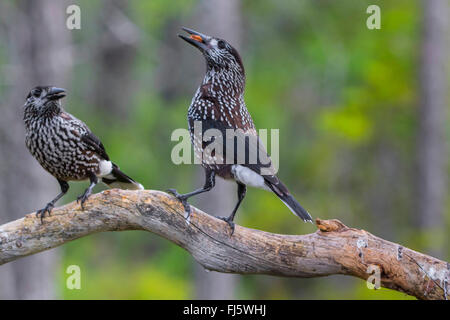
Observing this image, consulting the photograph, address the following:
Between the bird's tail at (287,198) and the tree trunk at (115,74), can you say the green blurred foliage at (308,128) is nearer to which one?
the tree trunk at (115,74)

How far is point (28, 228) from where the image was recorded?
543cm

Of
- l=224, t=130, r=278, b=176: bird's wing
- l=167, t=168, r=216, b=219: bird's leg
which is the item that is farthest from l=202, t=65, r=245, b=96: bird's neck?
l=167, t=168, r=216, b=219: bird's leg

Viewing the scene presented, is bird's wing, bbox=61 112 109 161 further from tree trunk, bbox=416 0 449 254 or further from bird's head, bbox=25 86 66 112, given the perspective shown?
tree trunk, bbox=416 0 449 254

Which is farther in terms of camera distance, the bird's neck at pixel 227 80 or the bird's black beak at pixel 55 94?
the bird's neck at pixel 227 80

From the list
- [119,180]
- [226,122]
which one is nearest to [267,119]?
[119,180]

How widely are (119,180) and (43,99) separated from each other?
1028 millimetres

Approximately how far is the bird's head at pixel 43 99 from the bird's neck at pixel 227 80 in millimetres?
1371

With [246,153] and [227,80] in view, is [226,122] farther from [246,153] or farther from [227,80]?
[227,80]

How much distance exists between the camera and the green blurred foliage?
15234mm

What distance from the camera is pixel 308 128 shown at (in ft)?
63.3

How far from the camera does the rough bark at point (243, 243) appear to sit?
4.96 m

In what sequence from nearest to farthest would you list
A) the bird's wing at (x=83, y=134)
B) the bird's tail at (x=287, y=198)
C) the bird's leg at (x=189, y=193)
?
the bird's tail at (x=287, y=198) < the bird's leg at (x=189, y=193) < the bird's wing at (x=83, y=134)

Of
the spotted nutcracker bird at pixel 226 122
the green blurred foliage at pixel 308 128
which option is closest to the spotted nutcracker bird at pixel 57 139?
the spotted nutcracker bird at pixel 226 122
